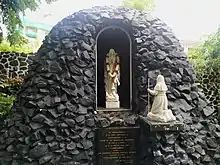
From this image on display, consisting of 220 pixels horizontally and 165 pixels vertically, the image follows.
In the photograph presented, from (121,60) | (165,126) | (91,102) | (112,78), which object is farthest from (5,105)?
→ (165,126)

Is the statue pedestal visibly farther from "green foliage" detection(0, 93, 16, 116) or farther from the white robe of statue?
"green foliage" detection(0, 93, 16, 116)

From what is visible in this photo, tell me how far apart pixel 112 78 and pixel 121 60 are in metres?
0.51

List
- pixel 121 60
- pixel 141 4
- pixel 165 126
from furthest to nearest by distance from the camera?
1. pixel 141 4
2. pixel 121 60
3. pixel 165 126

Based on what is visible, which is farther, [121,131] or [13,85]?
[13,85]

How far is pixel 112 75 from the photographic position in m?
5.11

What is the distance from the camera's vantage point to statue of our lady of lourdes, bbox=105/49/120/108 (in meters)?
5.13

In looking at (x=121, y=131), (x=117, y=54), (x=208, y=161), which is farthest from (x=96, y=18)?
(x=208, y=161)

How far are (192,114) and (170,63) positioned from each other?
Result: 0.98 m

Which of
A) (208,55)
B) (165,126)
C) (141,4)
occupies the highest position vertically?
(141,4)

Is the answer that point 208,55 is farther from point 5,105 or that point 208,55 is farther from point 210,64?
point 5,105

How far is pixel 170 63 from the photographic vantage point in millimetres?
4797

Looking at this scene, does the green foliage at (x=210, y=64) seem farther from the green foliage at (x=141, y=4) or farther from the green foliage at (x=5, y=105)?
the green foliage at (x=5, y=105)

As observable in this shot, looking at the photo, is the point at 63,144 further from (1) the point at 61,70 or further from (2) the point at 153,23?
(2) the point at 153,23

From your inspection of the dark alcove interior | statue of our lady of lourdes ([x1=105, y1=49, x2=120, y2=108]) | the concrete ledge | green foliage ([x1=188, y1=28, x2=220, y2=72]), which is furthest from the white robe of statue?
green foliage ([x1=188, y1=28, x2=220, y2=72])
